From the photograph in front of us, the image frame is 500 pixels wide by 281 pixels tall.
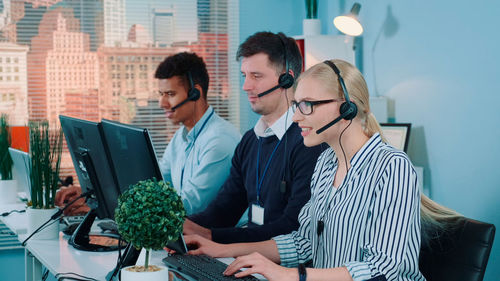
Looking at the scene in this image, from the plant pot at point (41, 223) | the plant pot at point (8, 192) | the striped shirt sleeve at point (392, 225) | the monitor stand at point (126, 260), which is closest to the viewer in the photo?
the striped shirt sleeve at point (392, 225)

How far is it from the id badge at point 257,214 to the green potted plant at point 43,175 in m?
0.74

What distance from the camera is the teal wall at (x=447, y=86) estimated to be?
8.41ft

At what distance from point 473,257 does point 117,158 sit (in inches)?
40.2

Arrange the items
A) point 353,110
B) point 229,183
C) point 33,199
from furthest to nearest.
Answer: point 229,183 < point 33,199 < point 353,110

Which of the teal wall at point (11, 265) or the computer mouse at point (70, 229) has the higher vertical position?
the computer mouse at point (70, 229)

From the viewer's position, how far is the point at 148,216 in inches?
49.9

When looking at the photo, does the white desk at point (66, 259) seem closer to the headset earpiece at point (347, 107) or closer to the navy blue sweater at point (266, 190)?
the navy blue sweater at point (266, 190)

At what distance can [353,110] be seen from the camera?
160 centimetres

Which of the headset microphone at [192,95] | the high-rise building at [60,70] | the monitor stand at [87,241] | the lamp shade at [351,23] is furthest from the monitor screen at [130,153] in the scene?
the high-rise building at [60,70]

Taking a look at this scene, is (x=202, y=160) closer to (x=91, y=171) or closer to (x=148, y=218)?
(x=91, y=171)

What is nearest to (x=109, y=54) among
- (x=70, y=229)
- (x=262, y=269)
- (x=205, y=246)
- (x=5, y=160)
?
(x=5, y=160)

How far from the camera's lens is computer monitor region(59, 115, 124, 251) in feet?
6.22

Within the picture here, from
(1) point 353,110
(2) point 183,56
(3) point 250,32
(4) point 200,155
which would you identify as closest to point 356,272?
(1) point 353,110

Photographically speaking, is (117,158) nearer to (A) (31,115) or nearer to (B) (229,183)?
(B) (229,183)
